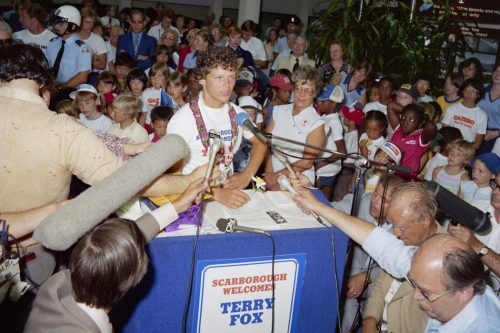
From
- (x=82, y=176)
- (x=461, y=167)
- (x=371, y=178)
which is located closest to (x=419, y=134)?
(x=461, y=167)

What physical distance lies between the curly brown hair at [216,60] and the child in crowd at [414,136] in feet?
9.45

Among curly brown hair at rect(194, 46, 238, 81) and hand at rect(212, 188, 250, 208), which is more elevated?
curly brown hair at rect(194, 46, 238, 81)

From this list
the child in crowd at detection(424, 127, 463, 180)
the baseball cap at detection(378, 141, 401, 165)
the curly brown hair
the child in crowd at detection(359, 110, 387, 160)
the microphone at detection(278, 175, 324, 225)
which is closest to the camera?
the microphone at detection(278, 175, 324, 225)

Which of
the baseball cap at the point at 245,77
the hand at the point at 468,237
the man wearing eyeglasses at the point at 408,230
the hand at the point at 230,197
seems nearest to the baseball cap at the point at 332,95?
the baseball cap at the point at 245,77

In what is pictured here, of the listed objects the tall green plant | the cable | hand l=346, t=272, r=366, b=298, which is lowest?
hand l=346, t=272, r=366, b=298

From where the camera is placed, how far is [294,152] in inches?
155

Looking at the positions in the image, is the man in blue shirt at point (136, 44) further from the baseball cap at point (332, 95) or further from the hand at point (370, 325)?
the hand at point (370, 325)

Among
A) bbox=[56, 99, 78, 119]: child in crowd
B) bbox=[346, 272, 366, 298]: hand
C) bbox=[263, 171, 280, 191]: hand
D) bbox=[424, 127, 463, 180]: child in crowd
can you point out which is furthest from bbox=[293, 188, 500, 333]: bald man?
bbox=[56, 99, 78, 119]: child in crowd

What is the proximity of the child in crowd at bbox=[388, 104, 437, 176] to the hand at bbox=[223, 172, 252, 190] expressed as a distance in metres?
2.77

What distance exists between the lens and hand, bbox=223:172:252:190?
2.65 m

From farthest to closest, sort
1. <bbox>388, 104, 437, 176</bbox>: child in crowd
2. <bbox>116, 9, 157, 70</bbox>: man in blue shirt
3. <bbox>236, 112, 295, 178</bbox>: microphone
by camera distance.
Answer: <bbox>116, 9, 157, 70</bbox>: man in blue shirt → <bbox>388, 104, 437, 176</bbox>: child in crowd → <bbox>236, 112, 295, 178</bbox>: microphone

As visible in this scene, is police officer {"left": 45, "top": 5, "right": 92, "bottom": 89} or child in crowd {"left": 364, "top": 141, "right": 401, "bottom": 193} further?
police officer {"left": 45, "top": 5, "right": 92, "bottom": 89}

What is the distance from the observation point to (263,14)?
52.4 ft

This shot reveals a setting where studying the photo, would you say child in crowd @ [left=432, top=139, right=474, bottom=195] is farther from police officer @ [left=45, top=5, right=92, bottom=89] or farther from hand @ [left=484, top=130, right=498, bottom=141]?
police officer @ [left=45, top=5, right=92, bottom=89]
